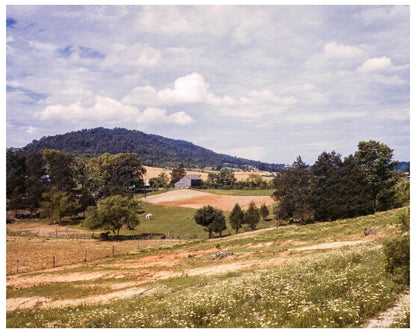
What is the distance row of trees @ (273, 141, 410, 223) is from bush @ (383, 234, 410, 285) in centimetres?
4943

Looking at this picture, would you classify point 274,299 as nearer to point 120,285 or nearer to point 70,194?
point 120,285

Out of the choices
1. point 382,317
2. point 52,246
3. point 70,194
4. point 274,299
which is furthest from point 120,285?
point 70,194

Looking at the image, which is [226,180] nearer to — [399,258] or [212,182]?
[212,182]

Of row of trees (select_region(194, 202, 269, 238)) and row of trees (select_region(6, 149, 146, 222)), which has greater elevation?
row of trees (select_region(6, 149, 146, 222))

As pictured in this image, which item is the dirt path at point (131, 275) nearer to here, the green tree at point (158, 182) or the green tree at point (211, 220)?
the green tree at point (211, 220)

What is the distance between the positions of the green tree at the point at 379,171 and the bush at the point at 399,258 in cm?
5396

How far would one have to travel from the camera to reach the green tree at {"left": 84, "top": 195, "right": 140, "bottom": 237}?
59906 millimetres

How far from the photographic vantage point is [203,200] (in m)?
105

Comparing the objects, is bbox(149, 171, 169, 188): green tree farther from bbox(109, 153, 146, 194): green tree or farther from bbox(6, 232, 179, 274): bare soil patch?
bbox(6, 232, 179, 274): bare soil patch

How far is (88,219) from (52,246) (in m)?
11.1

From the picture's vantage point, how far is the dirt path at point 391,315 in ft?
24.6

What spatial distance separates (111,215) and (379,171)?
60.7 m

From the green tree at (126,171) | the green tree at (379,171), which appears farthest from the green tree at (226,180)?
the green tree at (379,171)

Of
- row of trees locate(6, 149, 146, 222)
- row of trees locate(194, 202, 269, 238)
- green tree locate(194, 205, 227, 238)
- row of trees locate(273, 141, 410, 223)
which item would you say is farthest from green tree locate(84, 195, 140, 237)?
row of trees locate(273, 141, 410, 223)
